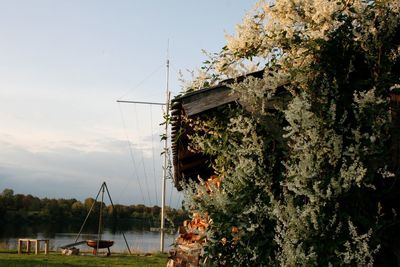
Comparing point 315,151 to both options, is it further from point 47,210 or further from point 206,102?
point 47,210

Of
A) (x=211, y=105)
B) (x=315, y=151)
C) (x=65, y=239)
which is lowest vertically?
(x=65, y=239)

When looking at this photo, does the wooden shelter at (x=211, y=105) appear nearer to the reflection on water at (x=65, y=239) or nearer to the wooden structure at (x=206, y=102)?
the wooden structure at (x=206, y=102)

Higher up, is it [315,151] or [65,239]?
[315,151]

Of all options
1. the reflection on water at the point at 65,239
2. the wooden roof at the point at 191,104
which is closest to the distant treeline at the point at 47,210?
the reflection on water at the point at 65,239

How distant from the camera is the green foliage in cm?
570

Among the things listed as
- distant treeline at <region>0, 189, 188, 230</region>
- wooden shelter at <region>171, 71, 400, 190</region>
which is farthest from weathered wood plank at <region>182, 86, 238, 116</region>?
distant treeline at <region>0, 189, 188, 230</region>

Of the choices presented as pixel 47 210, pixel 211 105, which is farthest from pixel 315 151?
pixel 47 210

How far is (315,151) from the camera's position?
229 inches

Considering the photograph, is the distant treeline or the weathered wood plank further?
the distant treeline

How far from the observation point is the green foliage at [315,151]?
5.70 metres

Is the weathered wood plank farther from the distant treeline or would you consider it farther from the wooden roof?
the distant treeline

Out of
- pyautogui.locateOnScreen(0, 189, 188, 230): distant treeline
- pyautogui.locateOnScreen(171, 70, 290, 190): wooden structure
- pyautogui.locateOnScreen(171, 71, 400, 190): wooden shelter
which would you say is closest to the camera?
pyautogui.locateOnScreen(171, 71, 400, 190): wooden shelter

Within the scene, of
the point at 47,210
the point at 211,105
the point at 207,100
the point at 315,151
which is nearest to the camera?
the point at 315,151

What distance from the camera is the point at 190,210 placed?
639 centimetres
